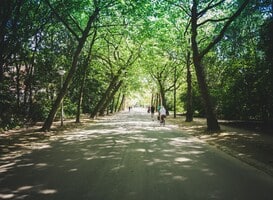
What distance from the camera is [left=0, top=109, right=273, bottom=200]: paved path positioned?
6.55 meters

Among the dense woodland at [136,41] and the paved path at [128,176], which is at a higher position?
the dense woodland at [136,41]

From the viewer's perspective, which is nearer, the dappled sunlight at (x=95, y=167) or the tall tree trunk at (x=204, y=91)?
the dappled sunlight at (x=95, y=167)

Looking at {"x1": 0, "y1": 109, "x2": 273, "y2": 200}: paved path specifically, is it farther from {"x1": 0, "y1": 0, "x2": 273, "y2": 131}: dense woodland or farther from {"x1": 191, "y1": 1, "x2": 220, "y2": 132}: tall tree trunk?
{"x1": 191, "y1": 1, "x2": 220, "y2": 132}: tall tree trunk

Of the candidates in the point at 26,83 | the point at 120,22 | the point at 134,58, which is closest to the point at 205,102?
the point at 120,22

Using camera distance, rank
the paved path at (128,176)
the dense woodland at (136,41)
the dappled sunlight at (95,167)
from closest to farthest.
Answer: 1. the paved path at (128,176)
2. the dappled sunlight at (95,167)
3. the dense woodland at (136,41)

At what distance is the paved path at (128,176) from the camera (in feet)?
21.5

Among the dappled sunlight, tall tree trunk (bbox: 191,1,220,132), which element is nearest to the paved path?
the dappled sunlight

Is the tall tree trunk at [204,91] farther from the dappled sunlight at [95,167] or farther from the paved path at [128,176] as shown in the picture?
the paved path at [128,176]

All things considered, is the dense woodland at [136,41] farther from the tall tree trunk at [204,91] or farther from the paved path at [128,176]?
the paved path at [128,176]

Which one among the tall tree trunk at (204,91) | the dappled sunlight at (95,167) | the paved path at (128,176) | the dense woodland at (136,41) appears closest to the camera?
the paved path at (128,176)

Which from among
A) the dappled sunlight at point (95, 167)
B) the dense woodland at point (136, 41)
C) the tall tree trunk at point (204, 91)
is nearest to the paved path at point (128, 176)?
the dappled sunlight at point (95, 167)

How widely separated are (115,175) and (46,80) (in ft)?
77.6

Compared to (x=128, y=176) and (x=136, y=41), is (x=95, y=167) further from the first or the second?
(x=136, y=41)

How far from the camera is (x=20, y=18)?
22469 millimetres
